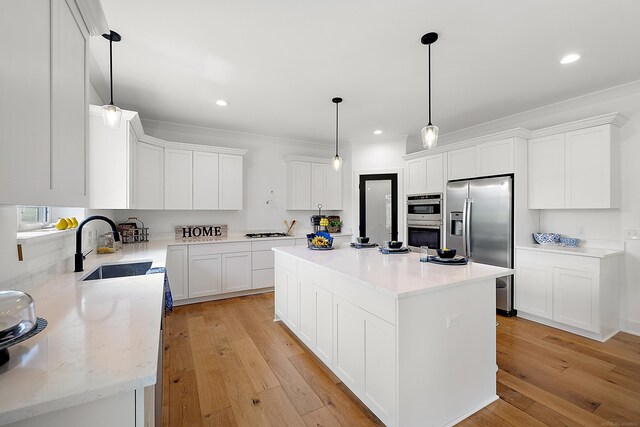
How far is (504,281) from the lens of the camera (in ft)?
11.4

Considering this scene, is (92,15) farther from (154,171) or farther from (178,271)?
(178,271)

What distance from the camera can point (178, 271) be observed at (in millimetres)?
3742

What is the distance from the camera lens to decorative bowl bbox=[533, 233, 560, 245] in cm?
341

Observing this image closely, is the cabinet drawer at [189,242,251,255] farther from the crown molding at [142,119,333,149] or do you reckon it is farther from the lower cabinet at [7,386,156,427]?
the lower cabinet at [7,386,156,427]

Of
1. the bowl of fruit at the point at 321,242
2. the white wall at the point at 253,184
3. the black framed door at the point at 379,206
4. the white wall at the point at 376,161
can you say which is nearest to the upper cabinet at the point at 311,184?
the white wall at the point at 253,184

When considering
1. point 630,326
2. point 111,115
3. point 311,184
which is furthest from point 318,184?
point 630,326

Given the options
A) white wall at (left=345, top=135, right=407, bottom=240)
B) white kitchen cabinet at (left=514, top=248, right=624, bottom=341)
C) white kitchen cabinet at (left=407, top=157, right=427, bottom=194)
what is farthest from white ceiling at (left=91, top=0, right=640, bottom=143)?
white kitchen cabinet at (left=514, top=248, right=624, bottom=341)

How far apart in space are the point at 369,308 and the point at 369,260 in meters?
0.68

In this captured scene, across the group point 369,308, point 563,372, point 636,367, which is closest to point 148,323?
point 369,308

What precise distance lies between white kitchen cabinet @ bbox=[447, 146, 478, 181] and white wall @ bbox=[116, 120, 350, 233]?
2003 mm

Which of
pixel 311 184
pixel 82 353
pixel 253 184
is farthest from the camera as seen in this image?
pixel 311 184

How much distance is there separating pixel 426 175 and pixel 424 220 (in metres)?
0.72

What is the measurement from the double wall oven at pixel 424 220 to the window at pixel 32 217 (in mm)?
4384

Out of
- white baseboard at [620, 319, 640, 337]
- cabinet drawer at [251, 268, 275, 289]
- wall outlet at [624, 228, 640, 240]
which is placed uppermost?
wall outlet at [624, 228, 640, 240]
